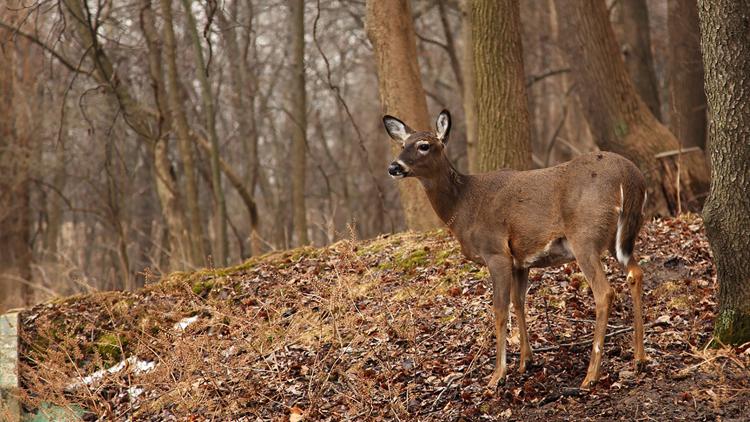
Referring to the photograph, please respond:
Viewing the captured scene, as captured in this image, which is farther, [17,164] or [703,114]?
[17,164]

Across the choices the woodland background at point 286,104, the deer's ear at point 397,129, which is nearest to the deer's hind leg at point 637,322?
the deer's ear at point 397,129

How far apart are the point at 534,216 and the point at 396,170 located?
1080 mm

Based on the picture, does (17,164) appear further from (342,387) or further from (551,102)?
(551,102)

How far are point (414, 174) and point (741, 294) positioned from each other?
254cm

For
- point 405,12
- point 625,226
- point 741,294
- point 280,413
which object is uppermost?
point 405,12

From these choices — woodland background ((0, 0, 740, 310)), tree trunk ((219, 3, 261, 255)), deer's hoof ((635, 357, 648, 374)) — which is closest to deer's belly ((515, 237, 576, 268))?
deer's hoof ((635, 357, 648, 374))

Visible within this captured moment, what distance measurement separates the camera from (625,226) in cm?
688

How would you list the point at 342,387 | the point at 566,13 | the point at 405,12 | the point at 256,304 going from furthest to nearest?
the point at 566,13 < the point at 405,12 < the point at 256,304 < the point at 342,387

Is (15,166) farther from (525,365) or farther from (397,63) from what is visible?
(525,365)

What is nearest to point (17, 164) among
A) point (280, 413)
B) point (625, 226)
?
point (280, 413)

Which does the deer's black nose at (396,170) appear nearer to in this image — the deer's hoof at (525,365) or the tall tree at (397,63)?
the deer's hoof at (525,365)

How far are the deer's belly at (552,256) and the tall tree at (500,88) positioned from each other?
404 cm

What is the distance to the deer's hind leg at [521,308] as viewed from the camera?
745 cm

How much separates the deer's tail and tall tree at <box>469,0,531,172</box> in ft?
14.2
